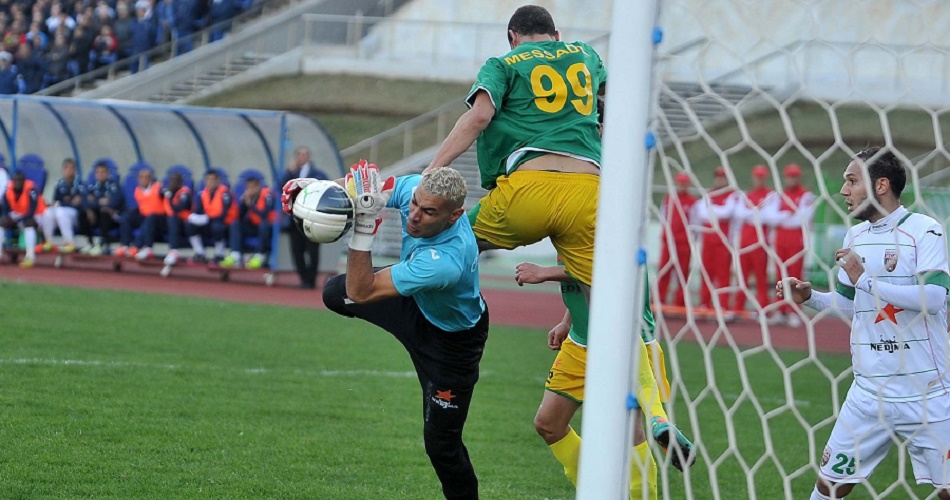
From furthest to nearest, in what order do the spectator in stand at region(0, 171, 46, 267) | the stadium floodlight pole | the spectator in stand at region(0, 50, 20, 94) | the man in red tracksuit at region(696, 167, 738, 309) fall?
the spectator in stand at region(0, 50, 20, 94) → the spectator in stand at region(0, 171, 46, 267) → the man in red tracksuit at region(696, 167, 738, 309) → the stadium floodlight pole

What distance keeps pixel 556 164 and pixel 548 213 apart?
0.81 ft

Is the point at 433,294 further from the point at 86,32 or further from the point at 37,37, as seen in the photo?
the point at 37,37

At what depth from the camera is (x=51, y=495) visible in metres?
5.18

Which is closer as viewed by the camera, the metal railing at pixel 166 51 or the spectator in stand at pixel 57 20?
the metal railing at pixel 166 51

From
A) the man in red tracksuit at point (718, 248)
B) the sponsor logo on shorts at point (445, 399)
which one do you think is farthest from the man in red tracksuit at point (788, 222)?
the sponsor logo on shorts at point (445, 399)

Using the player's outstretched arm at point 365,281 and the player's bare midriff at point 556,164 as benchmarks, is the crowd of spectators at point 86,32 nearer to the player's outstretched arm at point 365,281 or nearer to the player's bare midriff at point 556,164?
the player's bare midriff at point 556,164

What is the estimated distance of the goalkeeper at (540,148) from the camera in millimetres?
5531

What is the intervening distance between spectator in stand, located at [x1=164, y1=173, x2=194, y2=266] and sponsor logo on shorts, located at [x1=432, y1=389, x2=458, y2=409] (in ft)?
42.1

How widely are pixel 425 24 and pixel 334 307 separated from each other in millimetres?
24129

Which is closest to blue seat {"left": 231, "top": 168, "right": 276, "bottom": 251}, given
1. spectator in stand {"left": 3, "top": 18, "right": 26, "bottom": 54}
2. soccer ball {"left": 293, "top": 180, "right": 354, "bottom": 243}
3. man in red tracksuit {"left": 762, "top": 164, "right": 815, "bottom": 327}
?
man in red tracksuit {"left": 762, "top": 164, "right": 815, "bottom": 327}

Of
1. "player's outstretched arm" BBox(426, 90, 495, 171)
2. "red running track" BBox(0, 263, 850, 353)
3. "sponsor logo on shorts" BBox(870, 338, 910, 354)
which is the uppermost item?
"player's outstretched arm" BBox(426, 90, 495, 171)

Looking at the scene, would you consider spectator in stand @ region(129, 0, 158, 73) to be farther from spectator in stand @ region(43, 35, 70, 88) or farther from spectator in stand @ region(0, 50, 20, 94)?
spectator in stand @ region(0, 50, 20, 94)

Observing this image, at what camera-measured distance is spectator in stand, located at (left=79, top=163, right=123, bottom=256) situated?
58.1ft

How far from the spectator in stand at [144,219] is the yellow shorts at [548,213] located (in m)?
12.7
